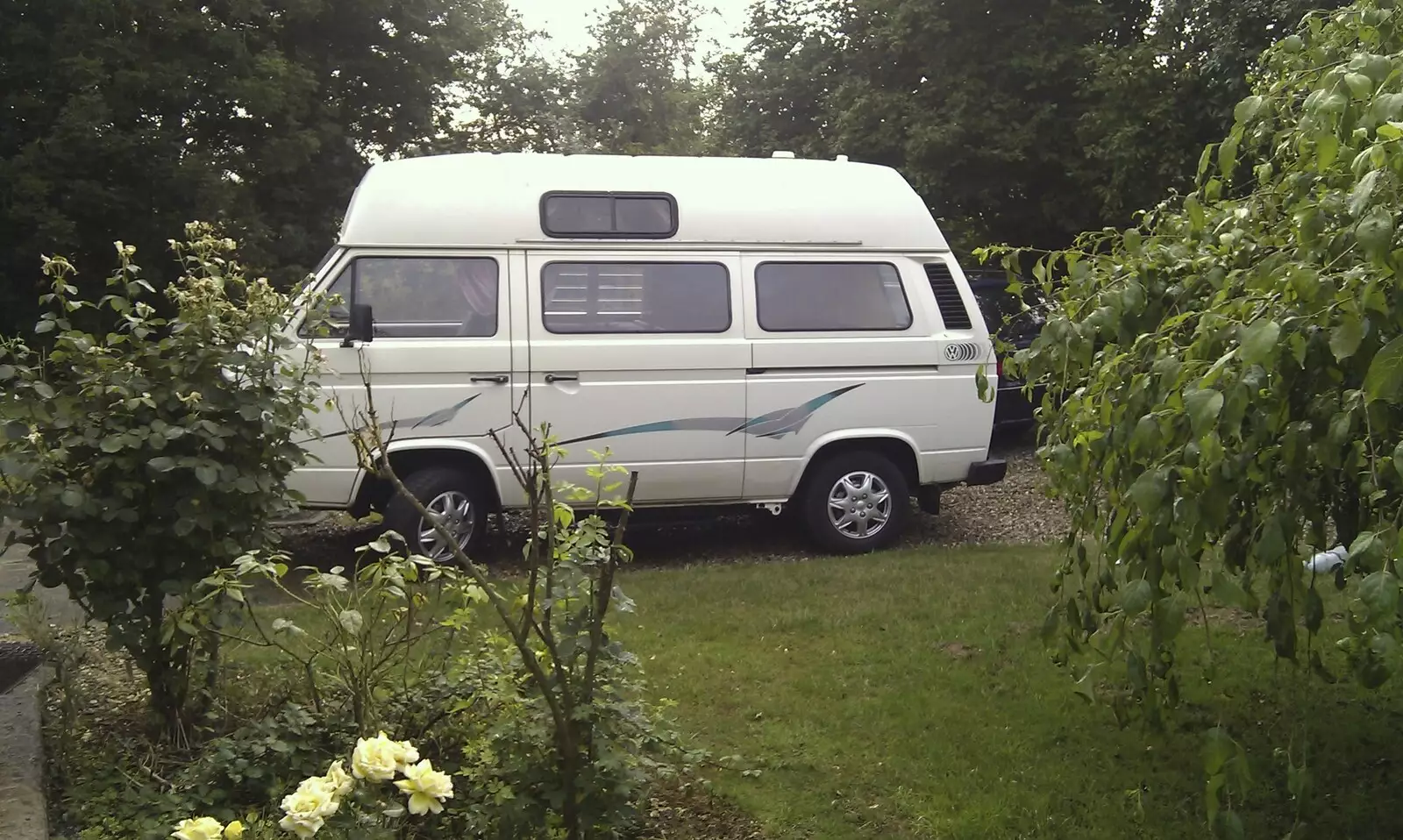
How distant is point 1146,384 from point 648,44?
92.1 feet

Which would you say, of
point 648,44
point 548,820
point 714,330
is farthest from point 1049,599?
point 648,44

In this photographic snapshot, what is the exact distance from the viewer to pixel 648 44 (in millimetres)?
28906

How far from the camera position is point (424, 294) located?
7.21 meters

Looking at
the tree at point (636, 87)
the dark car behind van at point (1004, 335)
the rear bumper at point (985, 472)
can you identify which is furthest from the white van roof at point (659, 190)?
the tree at point (636, 87)

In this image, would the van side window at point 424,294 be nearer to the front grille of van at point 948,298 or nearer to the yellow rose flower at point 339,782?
the front grille of van at point 948,298

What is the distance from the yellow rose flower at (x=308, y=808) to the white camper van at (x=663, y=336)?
460cm

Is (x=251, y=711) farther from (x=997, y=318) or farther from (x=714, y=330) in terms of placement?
(x=997, y=318)

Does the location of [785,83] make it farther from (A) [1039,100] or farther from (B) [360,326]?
(B) [360,326]

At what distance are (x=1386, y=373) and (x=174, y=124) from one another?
59.1ft

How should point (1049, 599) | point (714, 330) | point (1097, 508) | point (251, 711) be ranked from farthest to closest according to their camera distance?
point (714, 330), point (1049, 599), point (251, 711), point (1097, 508)

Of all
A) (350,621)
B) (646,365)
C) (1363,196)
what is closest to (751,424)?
(646,365)

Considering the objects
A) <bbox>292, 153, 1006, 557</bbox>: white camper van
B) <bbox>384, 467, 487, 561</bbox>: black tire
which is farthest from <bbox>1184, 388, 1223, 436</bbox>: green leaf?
<bbox>384, 467, 487, 561</bbox>: black tire

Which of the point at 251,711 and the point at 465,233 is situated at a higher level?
the point at 465,233

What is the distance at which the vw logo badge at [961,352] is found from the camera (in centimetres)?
795
